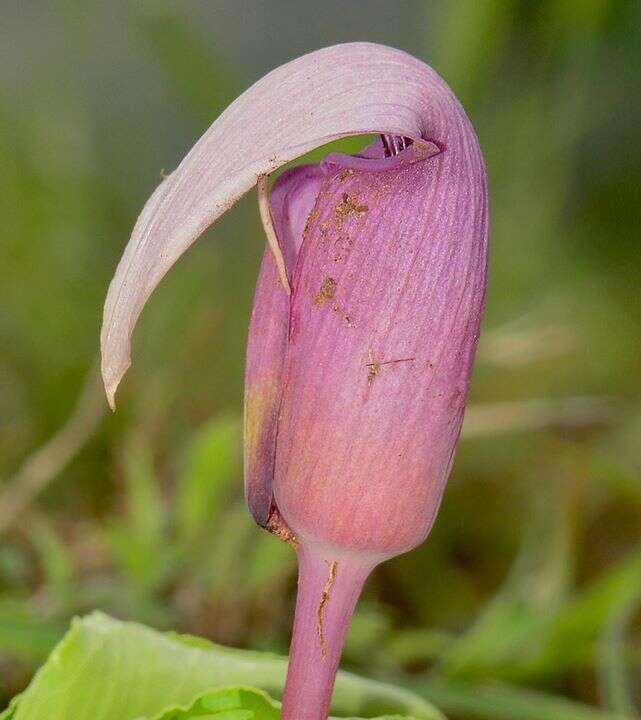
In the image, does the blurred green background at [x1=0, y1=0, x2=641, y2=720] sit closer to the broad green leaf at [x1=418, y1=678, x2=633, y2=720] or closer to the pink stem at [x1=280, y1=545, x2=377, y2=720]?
the broad green leaf at [x1=418, y1=678, x2=633, y2=720]

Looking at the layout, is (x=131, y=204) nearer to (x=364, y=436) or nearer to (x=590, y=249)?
(x=590, y=249)

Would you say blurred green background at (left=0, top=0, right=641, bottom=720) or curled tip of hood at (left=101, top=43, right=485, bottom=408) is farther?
blurred green background at (left=0, top=0, right=641, bottom=720)

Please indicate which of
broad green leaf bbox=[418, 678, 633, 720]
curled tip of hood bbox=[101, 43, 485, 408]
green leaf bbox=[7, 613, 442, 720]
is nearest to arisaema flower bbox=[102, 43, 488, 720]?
curled tip of hood bbox=[101, 43, 485, 408]

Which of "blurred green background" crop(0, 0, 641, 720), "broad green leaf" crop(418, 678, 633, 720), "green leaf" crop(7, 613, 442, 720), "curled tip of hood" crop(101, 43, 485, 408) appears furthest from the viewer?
"blurred green background" crop(0, 0, 641, 720)

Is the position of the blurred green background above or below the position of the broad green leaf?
above

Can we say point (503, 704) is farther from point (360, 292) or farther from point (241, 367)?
point (241, 367)
